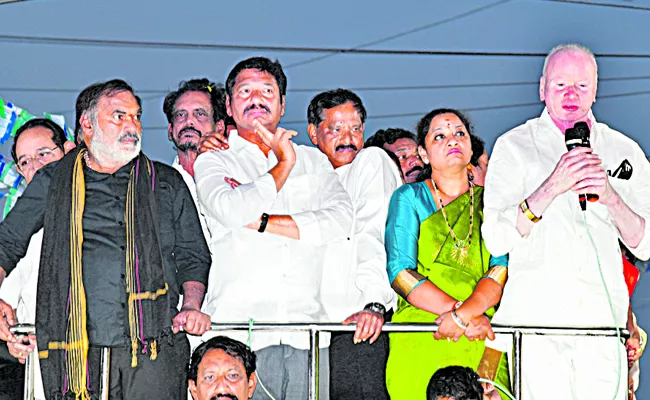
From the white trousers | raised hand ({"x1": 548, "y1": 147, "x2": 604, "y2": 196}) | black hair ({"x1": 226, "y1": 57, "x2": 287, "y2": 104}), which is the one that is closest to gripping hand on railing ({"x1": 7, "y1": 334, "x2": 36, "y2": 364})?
black hair ({"x1": 226, "y1": 57, "x2": 287, "y2": 104})

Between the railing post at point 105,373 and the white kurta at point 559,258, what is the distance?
1.53m

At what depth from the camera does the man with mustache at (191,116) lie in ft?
17.0

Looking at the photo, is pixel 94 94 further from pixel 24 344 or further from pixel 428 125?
pixel 428 125

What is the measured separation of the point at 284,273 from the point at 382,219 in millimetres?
507

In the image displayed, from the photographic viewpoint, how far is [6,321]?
4289 millimetres

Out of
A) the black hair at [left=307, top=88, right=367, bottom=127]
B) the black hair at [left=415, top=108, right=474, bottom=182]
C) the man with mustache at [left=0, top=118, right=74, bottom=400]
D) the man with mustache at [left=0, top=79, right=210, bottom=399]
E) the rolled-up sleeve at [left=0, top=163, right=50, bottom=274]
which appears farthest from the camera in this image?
the black hair at [left=307, top=88, right=367, bottom=127]

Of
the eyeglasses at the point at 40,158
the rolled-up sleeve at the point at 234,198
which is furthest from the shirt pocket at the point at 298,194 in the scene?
the eyeglasses at the point at 40,158

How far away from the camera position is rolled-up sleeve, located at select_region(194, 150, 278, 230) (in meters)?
4.19

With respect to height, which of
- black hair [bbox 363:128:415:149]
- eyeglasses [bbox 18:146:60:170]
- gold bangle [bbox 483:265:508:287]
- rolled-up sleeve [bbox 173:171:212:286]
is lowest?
gold bangle [bbox 483:265:508:287]

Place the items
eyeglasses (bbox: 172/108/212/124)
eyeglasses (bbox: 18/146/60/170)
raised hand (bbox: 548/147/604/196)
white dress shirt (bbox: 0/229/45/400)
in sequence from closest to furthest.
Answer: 1. raised hand (bbox: 548/147/604/196)
2. white dress shirt (bbox: 0/229/45/400)
3. eyeglasses (bbox: 18/146/60/170)
4. eyeglasses (bbox: 172/108/212/124)

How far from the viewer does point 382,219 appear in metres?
4.52

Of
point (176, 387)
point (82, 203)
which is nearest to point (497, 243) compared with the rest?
point (176, 387)

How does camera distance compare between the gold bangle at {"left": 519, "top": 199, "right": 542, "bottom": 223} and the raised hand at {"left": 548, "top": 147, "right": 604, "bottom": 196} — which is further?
the gold bangle at {"left": 519, "top": 199, "right": 542, "bottom": 223}

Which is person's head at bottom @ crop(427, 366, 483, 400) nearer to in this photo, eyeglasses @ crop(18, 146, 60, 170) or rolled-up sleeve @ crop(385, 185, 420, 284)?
rolled-up sleeve @ crop(385, 185, 420, 284)
